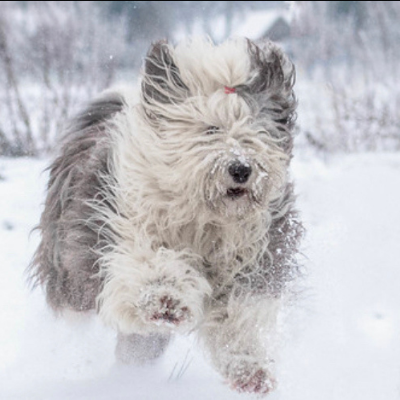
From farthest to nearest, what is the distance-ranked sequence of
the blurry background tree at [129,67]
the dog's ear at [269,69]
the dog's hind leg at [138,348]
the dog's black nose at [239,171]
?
1. the blurry background tree at [129,67]
2. the dog's hind leg at [138,348]
3. the dog's ear at [269,69]
4. the dog's black nose at [239,171]

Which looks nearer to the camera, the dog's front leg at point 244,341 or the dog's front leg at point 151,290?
the dog's front leg at point 151,290

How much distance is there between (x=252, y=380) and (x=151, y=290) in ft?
1.96

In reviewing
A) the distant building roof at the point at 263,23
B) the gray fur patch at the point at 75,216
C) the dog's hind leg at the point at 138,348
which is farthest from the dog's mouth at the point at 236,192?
the distant building roof at the point at 263,23

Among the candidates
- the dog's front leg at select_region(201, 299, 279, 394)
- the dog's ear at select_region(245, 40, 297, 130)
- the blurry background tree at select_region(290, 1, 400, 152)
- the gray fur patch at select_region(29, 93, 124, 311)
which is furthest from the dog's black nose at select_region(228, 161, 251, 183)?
the blurry background tree at select_region(290, 1, 400, 152)

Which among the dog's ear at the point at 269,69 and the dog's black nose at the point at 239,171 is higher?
the dog's ear at the point at 269,69

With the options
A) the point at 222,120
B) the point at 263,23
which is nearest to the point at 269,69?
the point at 222,120

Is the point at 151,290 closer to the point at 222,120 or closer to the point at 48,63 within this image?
the point at 222,120

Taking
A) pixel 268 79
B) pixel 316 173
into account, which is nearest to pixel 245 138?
pixel 268 79

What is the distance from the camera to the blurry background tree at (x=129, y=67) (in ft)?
31.3

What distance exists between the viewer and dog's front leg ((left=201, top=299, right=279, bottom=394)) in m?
3.41

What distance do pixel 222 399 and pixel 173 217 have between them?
0.93 metres

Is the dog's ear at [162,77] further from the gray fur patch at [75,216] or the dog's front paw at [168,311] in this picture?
the dog's front paw at [168,311]

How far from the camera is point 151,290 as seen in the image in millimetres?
3291

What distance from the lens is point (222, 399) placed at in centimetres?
375
